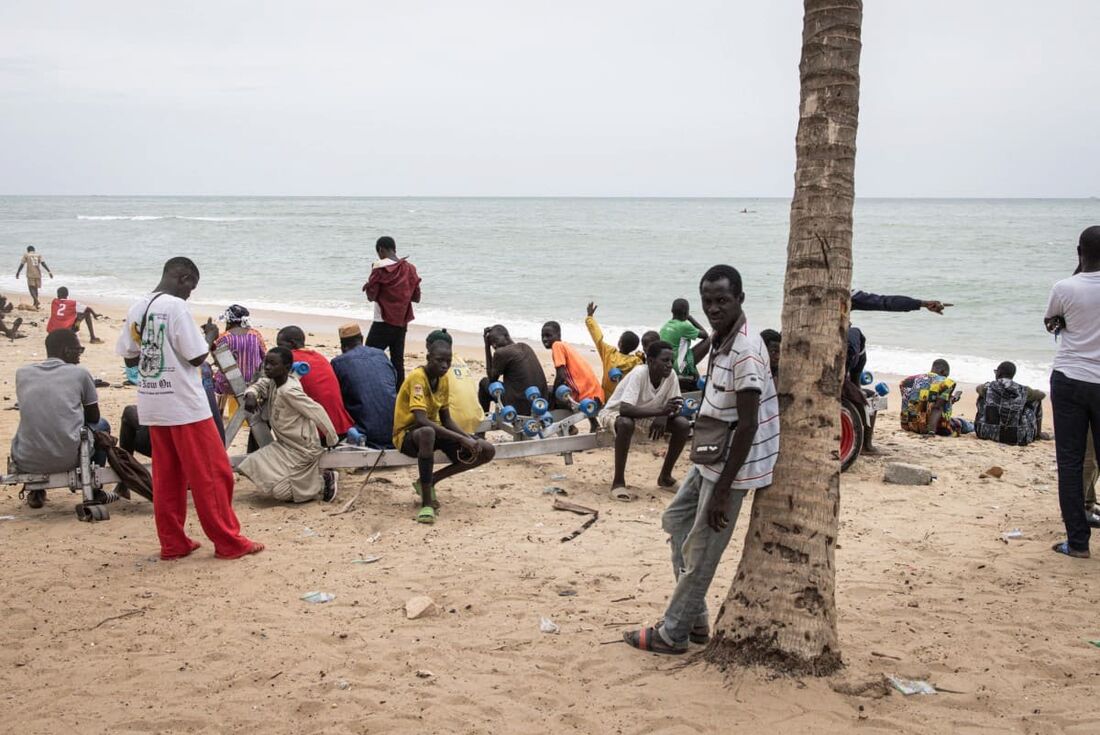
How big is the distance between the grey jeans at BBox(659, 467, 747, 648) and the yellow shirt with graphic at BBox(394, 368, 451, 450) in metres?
2.85

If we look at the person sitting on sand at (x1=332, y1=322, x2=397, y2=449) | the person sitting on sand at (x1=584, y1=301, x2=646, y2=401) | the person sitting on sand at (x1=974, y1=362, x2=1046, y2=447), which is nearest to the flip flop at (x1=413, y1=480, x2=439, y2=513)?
the person sitting on sand at (x1=332, y1=322, x2=397, y2=449)

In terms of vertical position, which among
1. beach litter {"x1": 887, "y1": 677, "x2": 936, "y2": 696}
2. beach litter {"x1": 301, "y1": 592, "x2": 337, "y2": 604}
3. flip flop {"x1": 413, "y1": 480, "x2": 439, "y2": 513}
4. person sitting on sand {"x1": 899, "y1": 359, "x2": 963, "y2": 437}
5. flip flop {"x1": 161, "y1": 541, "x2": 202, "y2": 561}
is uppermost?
person sitting on sand {"x1": 899, "y1": 359, "x2": 963, "y2": 437}

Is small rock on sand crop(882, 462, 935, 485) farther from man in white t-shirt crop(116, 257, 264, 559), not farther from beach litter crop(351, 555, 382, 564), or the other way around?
man in white t-shirt crop(116, 257, 264, 559)

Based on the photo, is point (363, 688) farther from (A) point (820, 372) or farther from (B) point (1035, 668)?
(B) point (1035, 668)

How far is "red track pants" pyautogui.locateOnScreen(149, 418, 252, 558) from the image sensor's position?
5391mm

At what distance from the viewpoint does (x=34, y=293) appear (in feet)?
64.7

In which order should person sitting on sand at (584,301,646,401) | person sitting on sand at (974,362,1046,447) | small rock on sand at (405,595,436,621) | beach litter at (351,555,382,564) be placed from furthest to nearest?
person sitting on sand at (974,362,1046,447)
person sitting on sand at (584,301,646,401)
beach litter at (351,555,382,564)
small rock on sand at (405,595,436,621)

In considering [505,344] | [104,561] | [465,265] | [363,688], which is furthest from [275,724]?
[465,265]

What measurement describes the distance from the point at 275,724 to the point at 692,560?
5.98ft

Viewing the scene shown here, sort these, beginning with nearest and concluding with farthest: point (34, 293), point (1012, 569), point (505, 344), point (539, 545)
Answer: point (1012, 569) → point (539, 545) → point (505, 344) → point (34, 293)

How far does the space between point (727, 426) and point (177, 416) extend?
3.18 m

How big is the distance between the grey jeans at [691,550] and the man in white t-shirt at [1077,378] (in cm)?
274

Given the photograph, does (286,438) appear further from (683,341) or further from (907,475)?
(907,475)

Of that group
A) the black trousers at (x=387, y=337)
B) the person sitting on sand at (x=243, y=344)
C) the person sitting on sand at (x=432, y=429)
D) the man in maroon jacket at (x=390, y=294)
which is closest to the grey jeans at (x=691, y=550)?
the person sitting on sand at (x=432, y=429)
